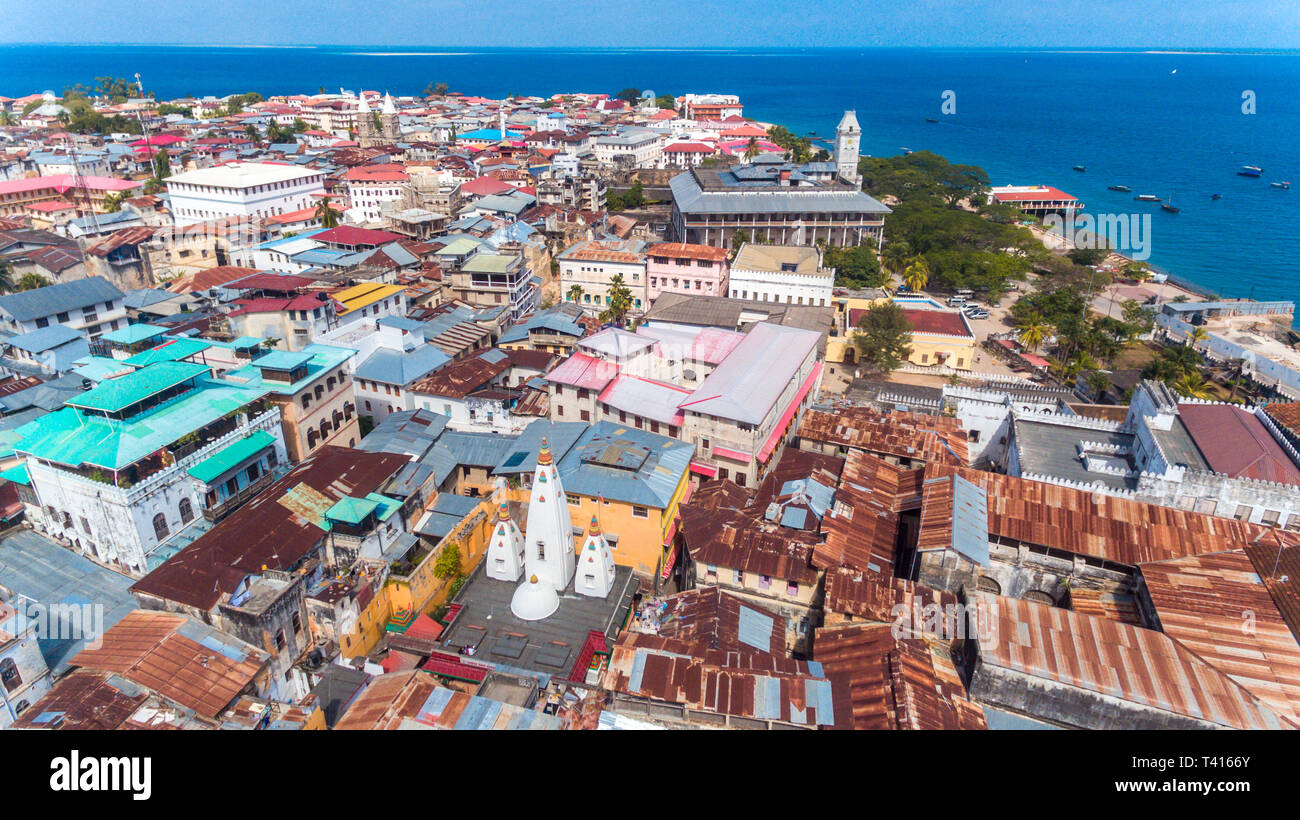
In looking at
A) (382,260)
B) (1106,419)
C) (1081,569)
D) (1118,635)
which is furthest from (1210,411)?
(382,260)

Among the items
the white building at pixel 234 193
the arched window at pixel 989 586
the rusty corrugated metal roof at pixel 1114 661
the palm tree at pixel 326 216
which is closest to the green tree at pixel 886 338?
the arched window at pixel 989 586

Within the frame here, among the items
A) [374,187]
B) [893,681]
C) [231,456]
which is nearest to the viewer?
[893,681]

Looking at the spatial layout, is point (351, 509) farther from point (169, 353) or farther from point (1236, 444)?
point (1236, 444)

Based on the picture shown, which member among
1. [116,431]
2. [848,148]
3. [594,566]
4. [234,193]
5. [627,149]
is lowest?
[594,566]

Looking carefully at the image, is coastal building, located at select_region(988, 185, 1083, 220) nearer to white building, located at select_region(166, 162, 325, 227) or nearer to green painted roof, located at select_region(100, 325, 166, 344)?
white building, located at select_region(166, 162, 325, 227)

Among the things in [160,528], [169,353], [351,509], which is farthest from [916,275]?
[160,528]
